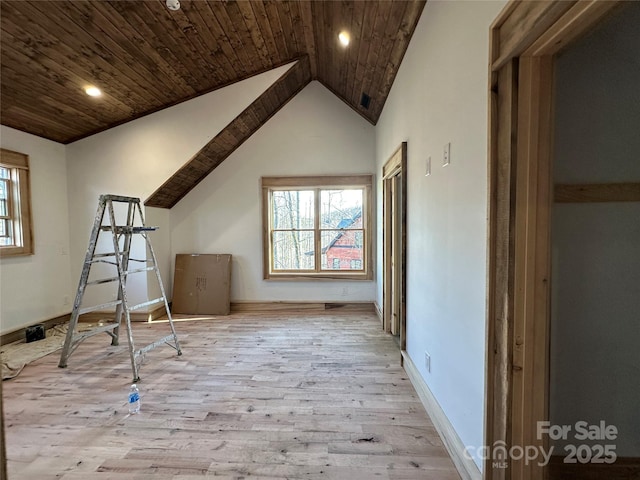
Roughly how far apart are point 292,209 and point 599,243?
12.6ft

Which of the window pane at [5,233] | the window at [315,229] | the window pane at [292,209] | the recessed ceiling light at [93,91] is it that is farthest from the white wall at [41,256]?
the window pane at [292,209]

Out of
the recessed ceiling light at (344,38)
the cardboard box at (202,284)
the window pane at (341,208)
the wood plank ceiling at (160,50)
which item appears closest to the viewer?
the wood plank ceiling at (160,50)

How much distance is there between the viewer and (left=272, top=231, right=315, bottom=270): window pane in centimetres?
481

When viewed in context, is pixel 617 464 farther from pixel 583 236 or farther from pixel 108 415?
pixel 108 415

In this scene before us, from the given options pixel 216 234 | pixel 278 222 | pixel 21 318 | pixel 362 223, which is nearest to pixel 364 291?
pixel 362 223

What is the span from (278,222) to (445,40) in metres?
3.51

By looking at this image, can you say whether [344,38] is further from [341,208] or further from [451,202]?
[341,208]

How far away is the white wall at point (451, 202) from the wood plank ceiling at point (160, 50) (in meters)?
0.60

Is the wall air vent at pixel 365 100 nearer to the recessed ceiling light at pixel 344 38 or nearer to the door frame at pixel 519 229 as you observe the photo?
the recessed ceiling light at pixel 344 38

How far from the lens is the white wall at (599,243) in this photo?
1381 mm

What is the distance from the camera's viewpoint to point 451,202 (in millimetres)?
1676

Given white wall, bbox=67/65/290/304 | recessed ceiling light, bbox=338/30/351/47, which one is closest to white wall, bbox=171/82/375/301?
white wall, bbox=67/65/290/304

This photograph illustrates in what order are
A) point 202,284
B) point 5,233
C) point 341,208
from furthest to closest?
1. point 341,208
2. point 202,284
3. point 5,233

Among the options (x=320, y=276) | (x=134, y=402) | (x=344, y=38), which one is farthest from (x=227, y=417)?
(x=344, y=38)
